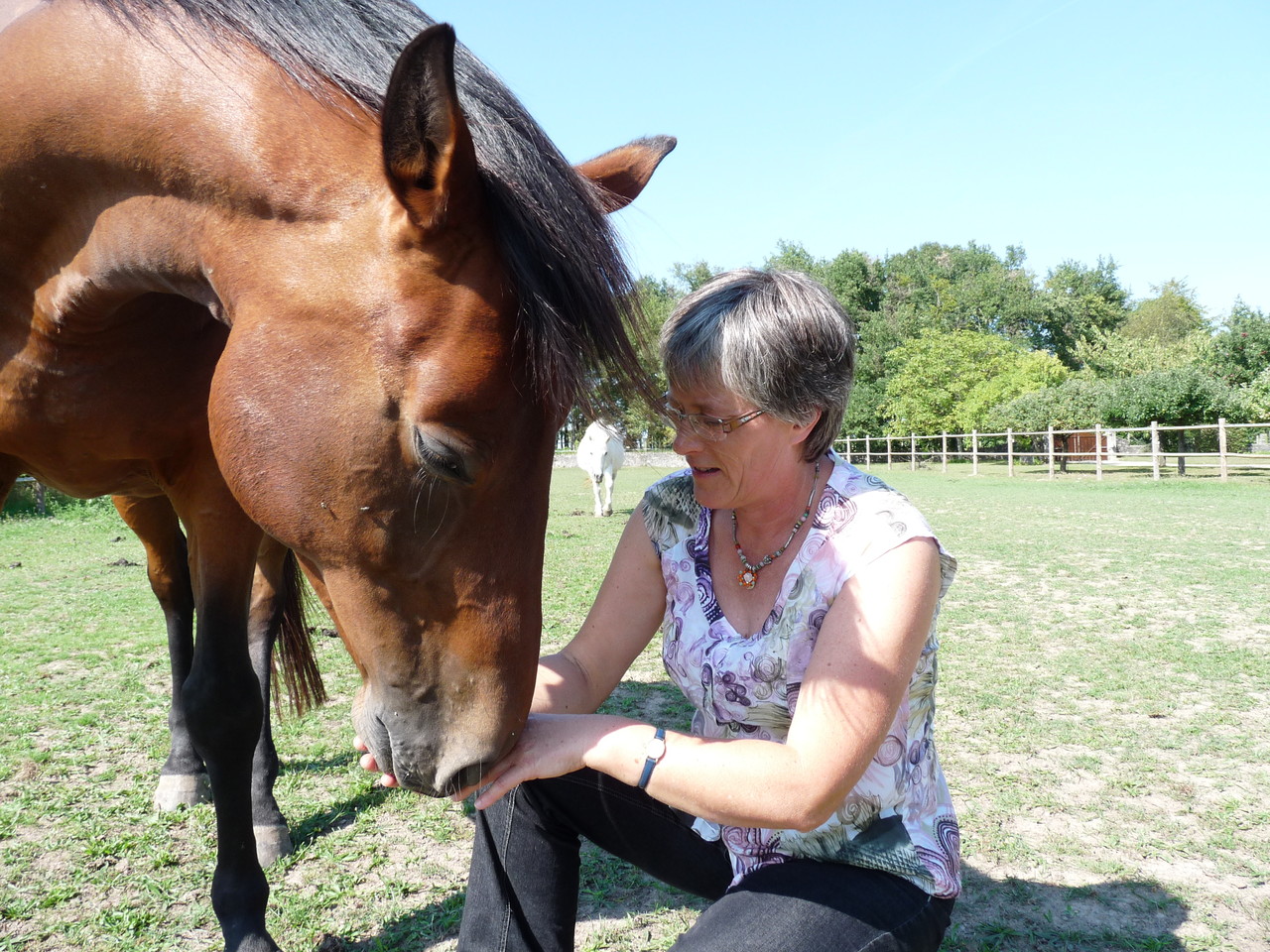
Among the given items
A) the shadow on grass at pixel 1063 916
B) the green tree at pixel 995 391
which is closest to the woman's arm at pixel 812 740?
the shadow on grass at pixel 1063 916

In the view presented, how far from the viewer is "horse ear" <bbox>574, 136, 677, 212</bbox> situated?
6.14 ft

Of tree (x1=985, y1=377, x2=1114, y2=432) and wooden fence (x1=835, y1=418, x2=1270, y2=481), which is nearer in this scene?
wooden fence (x1=835, y1=418, x2=1270, y2=481)

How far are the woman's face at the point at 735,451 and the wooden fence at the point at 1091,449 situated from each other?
61.8ft

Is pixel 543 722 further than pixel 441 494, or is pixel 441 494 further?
pixel 543 722

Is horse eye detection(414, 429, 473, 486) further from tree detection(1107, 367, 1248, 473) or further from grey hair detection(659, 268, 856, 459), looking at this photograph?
tree detection(1107, 367, 1248, 473)

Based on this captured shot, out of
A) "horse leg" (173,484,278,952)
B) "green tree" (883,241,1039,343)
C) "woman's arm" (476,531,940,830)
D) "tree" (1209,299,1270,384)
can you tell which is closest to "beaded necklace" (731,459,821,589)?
"woman's arm" (476,531,940,830)

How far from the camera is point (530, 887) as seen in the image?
1757 mm

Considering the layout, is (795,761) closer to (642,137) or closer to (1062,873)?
(642,137)

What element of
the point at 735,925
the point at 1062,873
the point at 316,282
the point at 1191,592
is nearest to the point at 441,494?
the point at 316,282

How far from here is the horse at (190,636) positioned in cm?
295

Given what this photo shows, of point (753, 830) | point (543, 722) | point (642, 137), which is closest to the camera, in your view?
point (543, 722)

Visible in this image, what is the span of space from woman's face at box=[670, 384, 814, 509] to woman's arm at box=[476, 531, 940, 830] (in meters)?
0.33

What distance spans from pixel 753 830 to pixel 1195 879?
1720mm

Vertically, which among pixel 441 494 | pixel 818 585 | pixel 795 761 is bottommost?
pixel 795 761
